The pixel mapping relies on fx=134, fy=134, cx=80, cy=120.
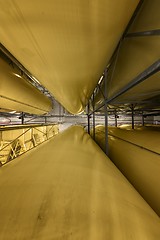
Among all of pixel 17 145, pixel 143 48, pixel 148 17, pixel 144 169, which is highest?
pixel 148 17

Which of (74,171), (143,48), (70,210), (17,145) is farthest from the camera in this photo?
(17,145)

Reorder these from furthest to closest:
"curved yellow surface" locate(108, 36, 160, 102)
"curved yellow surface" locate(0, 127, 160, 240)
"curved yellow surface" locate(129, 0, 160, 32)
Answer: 1. "curved yellow surface" locate(108, 36, 160, 102)
2. "curved yellow surface" locate(129, 0, 160, 32)
3. "curved yellow surface" locate(0, 127, 160, 240)

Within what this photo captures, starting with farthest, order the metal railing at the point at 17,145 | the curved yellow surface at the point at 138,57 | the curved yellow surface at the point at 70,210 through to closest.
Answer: the metal railing at the point at 17,145 → the curved yellow surface at the point at 138,57 → the curved yellow surface at the point at 70,210

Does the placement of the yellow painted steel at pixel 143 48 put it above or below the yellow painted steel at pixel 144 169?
above

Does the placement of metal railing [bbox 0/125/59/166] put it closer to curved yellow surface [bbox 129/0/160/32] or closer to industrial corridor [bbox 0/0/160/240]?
industrial corridor [bbox 0/0/160/240]

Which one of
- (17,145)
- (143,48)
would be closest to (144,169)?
(143,48)

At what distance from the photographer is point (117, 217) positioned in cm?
40

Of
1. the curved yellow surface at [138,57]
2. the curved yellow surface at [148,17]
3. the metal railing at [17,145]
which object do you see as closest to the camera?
the curved yellow surface at [148,17]

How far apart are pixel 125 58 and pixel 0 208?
1.28 metres

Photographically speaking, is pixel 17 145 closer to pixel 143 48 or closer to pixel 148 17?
pixel 143 48

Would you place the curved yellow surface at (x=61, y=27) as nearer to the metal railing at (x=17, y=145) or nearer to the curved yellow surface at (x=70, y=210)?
the curved yellow surface at (x=70, y=210)

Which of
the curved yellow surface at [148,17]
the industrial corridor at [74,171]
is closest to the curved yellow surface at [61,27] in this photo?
the industrial corridor at [74,171]

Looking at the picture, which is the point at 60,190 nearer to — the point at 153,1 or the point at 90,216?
the point at 90,216

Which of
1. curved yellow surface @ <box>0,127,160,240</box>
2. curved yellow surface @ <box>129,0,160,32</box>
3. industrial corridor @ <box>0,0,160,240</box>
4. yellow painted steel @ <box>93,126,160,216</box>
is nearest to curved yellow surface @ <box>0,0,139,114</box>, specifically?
industrial corridor @ <box>0,0,160,240</box>
